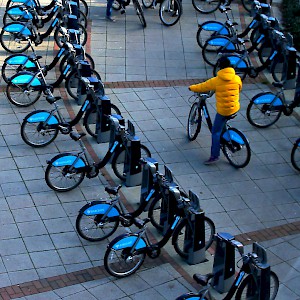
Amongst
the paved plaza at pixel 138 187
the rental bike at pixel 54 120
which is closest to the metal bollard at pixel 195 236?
the paved plaza at pixel 138 187

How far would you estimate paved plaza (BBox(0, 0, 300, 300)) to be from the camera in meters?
9.90

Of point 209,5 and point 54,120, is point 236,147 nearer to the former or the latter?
point 54,120

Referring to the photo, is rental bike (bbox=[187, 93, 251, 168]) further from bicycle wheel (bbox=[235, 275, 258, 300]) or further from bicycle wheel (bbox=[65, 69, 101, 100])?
bicycle wheel (bbox=[235, 275, 258, 300])

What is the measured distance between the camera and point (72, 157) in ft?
37.3

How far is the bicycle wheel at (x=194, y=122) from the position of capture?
42.5 ft

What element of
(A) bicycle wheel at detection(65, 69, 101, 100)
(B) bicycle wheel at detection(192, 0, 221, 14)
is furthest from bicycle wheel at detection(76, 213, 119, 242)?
(B) bicycle wheel at detection(192, 0, 221, 14)

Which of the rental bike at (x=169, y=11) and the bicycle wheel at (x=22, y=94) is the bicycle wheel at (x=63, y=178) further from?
the rental bike at (x=169, y=11)

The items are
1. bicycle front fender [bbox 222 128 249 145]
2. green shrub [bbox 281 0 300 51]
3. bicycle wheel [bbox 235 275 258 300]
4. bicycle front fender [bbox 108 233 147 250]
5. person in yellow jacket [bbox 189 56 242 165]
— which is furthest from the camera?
green shrub [bbox 281 0 300 51]

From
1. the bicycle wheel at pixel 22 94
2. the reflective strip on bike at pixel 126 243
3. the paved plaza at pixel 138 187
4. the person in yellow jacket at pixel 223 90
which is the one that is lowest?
the paved plaza at pixel 138 187

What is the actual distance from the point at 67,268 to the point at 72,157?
6.28 feet

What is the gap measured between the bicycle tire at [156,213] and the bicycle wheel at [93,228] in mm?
511

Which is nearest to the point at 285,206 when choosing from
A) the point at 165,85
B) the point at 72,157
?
the point at 72,157

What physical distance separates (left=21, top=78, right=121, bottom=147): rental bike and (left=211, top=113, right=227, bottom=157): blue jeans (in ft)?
5.41

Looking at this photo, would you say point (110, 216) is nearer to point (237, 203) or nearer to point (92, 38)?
point (237, 203)
